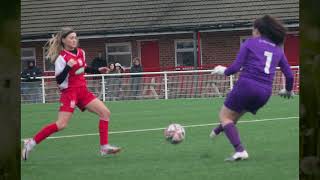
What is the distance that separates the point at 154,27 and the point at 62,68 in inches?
1016

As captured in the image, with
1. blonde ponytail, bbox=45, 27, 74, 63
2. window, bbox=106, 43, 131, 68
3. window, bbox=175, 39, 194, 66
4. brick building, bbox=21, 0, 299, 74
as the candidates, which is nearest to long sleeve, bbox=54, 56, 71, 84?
blonde ponytail, bbox=45, 27, 74, 63

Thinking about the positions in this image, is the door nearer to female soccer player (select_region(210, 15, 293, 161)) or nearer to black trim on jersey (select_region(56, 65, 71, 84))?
black trim on jersey (select_region(56, 65, 71, 84))

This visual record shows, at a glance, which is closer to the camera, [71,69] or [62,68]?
[62,68]

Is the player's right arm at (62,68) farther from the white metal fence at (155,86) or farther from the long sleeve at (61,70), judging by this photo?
the white metal fence at (155,86)

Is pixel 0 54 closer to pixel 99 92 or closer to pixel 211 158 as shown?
pixel 211 158

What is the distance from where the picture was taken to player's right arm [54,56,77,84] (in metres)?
8.33

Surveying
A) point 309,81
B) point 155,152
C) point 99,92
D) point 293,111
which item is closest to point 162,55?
point 99,92

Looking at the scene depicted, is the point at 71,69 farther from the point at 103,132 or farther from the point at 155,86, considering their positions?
the point at 155,86

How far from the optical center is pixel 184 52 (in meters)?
34.8

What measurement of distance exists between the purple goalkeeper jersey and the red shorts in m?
2.23

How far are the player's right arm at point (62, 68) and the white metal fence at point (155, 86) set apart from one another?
55.9 ft

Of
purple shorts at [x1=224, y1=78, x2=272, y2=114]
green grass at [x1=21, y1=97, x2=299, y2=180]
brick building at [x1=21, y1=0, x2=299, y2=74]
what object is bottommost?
green grass at [x1=21, y1=97, x2=299, y2=180]

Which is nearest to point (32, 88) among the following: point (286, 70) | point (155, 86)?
point (155, 86)

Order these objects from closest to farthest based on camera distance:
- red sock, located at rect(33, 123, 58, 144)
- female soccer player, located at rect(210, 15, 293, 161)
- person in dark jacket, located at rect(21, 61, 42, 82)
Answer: female soccer player, located at rect(210, 15, 293, 161) → red sock, located at rect(33, 123, 58, 144) → person in dark jacket, located at rect(21, 61, 42, 82)
